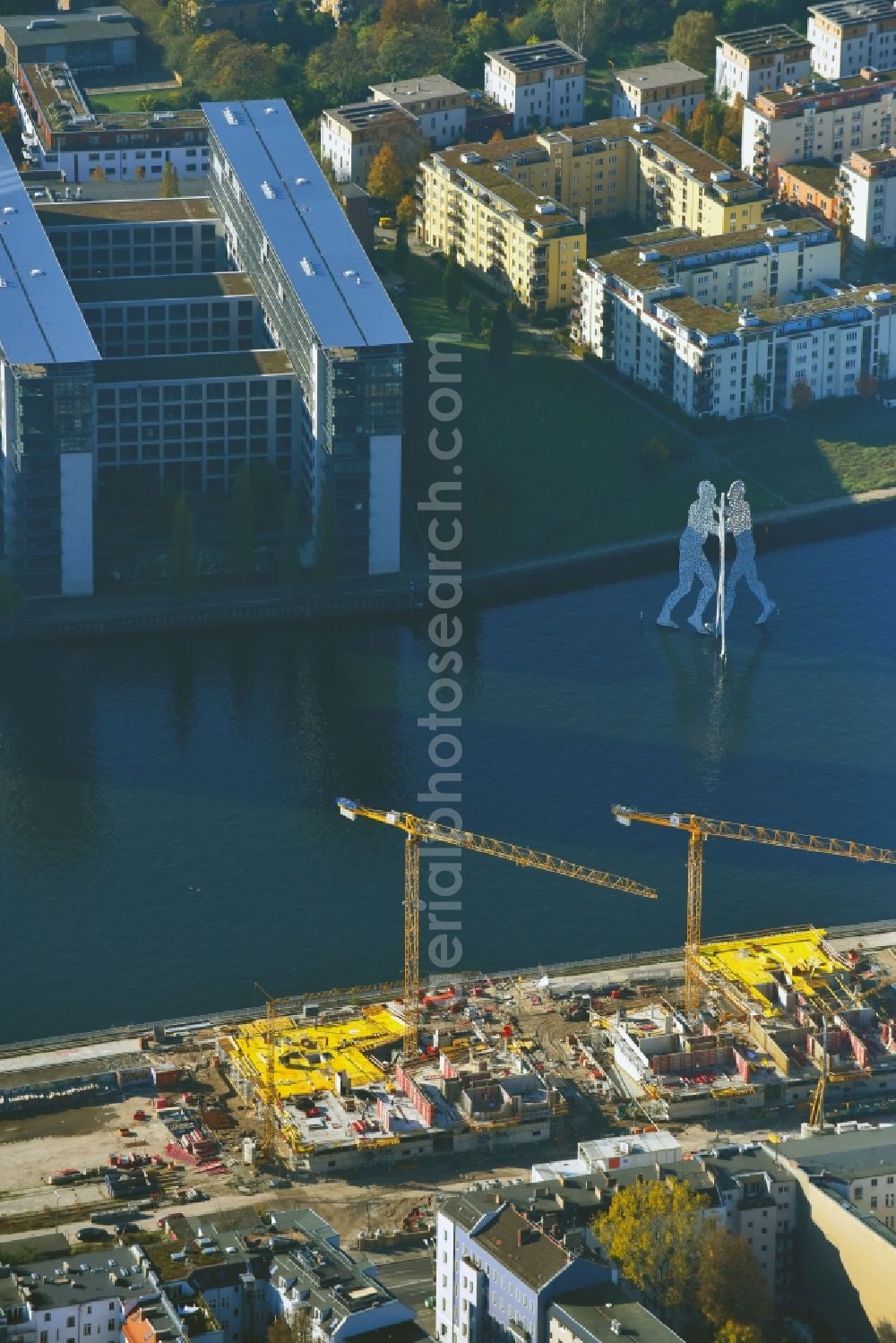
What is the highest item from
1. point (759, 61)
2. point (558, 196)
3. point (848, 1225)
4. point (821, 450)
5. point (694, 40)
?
point (759, 61)

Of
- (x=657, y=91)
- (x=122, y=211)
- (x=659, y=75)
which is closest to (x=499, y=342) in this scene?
(x=122, y=211)

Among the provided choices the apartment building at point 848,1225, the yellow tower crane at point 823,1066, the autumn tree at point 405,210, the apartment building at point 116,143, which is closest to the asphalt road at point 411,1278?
the apartment building at point 848,1225

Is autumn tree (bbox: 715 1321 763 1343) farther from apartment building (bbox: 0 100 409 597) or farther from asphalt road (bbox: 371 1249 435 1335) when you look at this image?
apartment building (bbox: 0 100 409 597)

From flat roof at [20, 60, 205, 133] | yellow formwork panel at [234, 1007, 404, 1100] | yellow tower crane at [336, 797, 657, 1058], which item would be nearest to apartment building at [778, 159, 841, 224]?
flat roof at [20, 60, 205, 133]

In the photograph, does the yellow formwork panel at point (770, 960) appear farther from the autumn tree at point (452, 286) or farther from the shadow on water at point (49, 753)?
the autumn tree at point (452, 286)

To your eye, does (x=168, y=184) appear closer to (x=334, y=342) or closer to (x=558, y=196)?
(x=558, y=196)

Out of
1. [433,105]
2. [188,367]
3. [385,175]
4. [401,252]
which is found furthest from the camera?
[433,105]

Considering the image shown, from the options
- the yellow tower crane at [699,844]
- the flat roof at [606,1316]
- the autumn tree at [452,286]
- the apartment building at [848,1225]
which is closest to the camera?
the flat roof at [606,1316]
